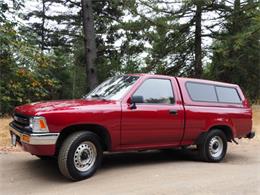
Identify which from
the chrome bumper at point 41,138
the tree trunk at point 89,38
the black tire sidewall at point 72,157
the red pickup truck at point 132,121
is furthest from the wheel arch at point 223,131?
the tree trunk at point 89,38

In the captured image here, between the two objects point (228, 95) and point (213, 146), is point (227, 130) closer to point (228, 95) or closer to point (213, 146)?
point (213, 146)

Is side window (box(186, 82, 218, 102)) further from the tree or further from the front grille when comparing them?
the tree

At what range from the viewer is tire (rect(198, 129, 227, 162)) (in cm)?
887

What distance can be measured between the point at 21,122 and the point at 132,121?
6.53 feet

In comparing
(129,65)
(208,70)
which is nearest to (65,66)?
(129,65)

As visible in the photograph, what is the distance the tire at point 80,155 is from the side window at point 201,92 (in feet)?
8.77

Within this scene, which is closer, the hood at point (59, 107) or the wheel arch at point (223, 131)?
the hood at point (59, 107)

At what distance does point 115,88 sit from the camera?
8117 mm

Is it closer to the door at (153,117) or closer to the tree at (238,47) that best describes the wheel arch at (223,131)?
the door at (153,117)

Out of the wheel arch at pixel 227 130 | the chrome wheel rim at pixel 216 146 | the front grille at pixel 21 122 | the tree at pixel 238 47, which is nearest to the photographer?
the front grille at pixel 21 122

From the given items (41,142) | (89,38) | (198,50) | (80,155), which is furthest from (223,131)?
(198,50)

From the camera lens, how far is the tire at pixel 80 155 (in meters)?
6.68

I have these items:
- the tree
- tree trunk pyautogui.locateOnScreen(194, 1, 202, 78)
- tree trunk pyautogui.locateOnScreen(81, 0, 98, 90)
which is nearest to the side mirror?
tree trunk pyautogui.locateOnScreen(81, 0, 98, 90)

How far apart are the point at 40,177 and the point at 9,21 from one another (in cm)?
855
